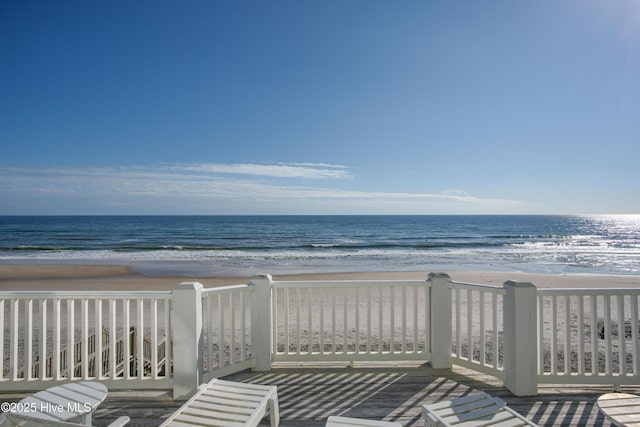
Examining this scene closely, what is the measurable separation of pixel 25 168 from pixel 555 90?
39744 millimetres

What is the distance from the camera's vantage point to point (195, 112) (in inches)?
533

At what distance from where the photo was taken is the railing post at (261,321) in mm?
3215

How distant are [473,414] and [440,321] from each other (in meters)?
1.43

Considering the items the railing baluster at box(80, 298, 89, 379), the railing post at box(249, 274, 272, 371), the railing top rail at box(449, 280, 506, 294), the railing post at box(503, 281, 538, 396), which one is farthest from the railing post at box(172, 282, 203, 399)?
the railing post at box(503, 281, 538, 396)

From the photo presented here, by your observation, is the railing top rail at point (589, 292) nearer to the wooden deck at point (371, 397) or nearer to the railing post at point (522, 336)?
the railing post at point (522, 336)

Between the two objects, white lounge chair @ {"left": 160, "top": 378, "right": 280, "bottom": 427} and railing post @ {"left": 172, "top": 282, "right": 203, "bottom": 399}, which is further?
railing post @ {"left": 172, "top": 282, "right": 203, "bottom": 399}

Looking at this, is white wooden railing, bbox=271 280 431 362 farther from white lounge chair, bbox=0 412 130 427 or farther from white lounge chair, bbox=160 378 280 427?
white lounge chair, bbox=0 412 130 427

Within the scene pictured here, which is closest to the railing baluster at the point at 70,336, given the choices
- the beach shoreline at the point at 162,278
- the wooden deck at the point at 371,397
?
the wooden deck at the point at 371,397

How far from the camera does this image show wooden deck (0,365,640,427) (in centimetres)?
248

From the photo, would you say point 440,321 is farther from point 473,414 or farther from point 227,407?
point 227,407

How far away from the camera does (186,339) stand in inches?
110

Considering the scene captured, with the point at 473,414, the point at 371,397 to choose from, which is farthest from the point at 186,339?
the point at 473,414

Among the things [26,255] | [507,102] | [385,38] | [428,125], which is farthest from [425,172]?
[26,255]

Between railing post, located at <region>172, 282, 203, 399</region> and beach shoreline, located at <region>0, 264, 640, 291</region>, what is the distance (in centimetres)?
774
